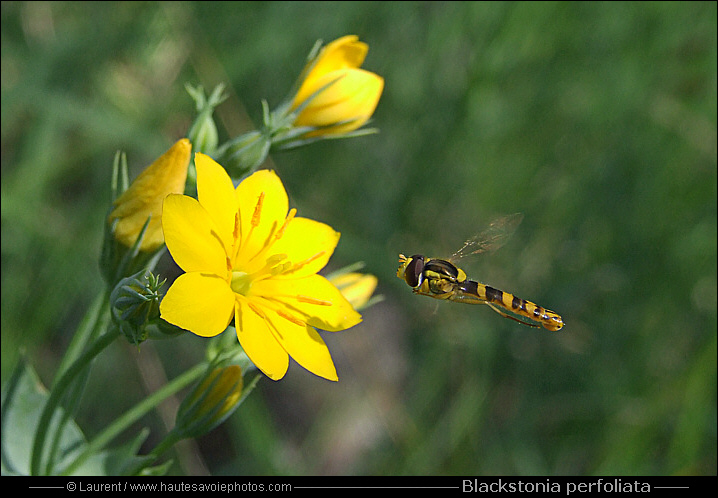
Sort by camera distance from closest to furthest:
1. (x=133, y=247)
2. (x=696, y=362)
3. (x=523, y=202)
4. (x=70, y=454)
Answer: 1. (x=133, y=247)
2. (x=70, y=454)
3. (x=696, y=362)
4. (x=523, y=202)

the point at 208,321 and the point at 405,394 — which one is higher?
the point at 208,321

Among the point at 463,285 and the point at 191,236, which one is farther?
the point at 463,285

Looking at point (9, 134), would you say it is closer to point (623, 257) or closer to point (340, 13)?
point (340, 13)

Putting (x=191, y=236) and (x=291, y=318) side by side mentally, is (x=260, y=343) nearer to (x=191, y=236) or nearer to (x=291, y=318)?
(x=291, y=318)

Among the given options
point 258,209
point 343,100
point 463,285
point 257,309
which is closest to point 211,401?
point 257,309

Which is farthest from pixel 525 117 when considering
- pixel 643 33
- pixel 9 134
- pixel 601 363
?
pixel 9 134

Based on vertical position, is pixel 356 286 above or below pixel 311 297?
below

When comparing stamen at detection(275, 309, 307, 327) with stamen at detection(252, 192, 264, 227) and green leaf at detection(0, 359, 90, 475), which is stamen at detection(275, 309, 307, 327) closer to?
stamen at detection(252, 192, 264, 227)
